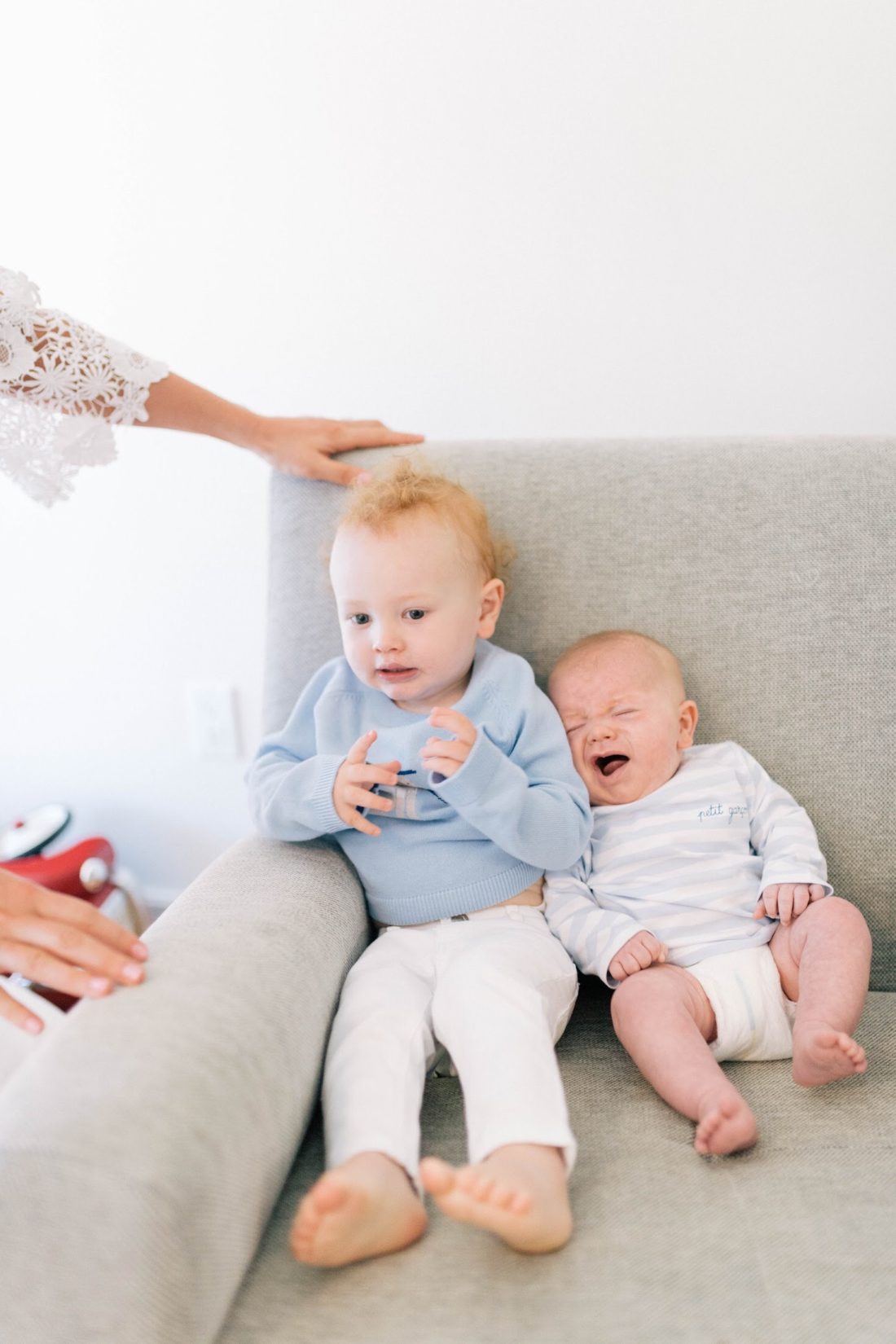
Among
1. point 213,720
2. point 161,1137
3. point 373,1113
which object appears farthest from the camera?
point 213,720

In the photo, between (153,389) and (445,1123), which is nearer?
(445,1123)

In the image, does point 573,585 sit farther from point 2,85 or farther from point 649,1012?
point 2,85

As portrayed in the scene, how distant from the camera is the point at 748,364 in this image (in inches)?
62.9

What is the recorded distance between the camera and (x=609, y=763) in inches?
50.3

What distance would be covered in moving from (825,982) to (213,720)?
1277mm

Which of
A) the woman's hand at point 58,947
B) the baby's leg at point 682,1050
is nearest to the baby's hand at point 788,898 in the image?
the baby's leg at point 682,1050

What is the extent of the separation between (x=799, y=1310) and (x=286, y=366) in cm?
148

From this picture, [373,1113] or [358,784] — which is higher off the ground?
[358,784]

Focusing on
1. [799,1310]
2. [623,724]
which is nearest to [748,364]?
[623,724]

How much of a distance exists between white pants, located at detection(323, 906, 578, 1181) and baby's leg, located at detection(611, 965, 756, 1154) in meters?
0.08

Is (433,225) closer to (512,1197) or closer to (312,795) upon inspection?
(312,795)

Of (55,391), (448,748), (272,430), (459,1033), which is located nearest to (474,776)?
(448,748)

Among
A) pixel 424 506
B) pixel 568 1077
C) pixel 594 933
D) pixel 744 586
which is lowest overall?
pixel 568 1077

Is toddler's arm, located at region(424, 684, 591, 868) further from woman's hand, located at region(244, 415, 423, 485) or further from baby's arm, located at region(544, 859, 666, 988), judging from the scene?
woman's hand, located at region(244, 415, 423, 485)
